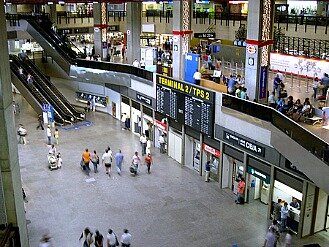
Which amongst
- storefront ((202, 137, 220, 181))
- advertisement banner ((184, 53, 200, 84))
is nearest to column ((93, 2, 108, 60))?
advertisement banner ((184, 53, 200, 84))

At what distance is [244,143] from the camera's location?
1784 centimetres

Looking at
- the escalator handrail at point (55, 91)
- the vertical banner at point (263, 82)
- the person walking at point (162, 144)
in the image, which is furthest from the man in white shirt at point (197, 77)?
the escalator handrail at point (55, 91)

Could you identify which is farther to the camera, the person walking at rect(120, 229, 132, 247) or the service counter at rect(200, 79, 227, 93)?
the service counter at rect(200, 79, 227, 93)

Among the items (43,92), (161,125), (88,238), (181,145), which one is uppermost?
(43,92)

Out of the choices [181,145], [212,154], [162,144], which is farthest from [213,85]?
[162,144]

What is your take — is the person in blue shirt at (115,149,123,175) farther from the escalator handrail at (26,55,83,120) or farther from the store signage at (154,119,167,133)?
the escalator handrail at (26,55,83,120)

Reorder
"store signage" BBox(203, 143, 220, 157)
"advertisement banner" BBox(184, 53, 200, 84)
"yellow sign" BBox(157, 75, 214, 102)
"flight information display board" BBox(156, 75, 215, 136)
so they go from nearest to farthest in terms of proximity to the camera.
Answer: "yellow sign" BBox(157, 75, 214, 102), "flight information display board" BBox(156, 75, 215, 136), "store signage" BBox(203, 143, 220, 157), "advertisement banner" BBox(184, 53, 200, 84)

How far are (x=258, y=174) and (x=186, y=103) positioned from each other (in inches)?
201

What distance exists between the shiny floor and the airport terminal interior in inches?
2.7

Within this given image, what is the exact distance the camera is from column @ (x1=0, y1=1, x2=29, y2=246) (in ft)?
34.9

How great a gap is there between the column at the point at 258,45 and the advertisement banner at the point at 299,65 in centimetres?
500

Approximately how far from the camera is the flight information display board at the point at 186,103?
19764mm

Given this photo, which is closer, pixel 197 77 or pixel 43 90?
pixel 197 77

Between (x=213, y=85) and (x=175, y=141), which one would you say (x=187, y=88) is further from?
(x=175, y=141)
